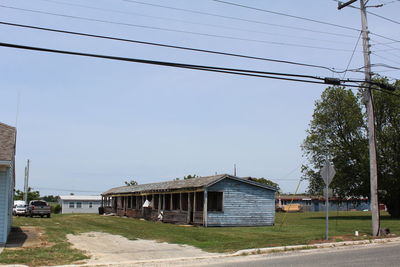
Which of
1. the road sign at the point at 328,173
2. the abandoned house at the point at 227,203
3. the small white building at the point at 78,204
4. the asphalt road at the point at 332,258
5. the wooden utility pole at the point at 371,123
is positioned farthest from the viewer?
the small white building at the point at 78,204

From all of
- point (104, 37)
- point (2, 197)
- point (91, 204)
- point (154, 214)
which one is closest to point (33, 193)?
point (91, 204)

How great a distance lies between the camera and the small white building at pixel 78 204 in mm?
74188

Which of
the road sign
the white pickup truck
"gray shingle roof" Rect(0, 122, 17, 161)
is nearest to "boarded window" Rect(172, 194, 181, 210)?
the white pickup truck

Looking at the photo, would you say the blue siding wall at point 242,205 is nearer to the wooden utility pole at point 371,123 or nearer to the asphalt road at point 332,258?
the wooden utility pole at point 371,123

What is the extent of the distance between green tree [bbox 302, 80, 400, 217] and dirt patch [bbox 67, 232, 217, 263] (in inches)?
1053

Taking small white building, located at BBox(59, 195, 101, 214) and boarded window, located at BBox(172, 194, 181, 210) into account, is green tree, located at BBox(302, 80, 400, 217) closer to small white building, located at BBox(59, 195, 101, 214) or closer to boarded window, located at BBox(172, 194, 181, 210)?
boarded window, located at BBox(172, 194, 181, 210)

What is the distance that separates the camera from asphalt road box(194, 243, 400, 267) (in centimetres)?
1175

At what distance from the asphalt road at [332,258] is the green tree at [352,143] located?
88.5 ft

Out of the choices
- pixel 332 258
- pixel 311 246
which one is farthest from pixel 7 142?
pixel 332 258

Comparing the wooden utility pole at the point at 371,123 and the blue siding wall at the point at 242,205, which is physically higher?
the wooden utility pole at the point at 371,123

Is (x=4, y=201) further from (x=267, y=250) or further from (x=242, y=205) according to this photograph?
(x=242, y=205)

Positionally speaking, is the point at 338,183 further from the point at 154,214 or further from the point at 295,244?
the point at 295,244

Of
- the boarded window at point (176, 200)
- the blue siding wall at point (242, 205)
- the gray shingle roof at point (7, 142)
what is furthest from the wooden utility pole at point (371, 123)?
the boarded window at point (176, 200)

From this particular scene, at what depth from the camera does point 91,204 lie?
3017 inches
